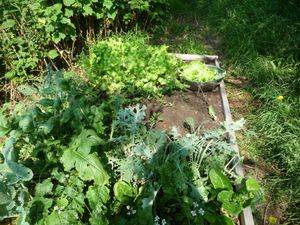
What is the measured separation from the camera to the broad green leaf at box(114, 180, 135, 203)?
2.77m

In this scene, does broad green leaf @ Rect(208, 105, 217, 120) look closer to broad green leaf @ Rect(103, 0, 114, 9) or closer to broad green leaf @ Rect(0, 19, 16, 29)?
broad green leaf @ Rect(103, 0, 114, 9)

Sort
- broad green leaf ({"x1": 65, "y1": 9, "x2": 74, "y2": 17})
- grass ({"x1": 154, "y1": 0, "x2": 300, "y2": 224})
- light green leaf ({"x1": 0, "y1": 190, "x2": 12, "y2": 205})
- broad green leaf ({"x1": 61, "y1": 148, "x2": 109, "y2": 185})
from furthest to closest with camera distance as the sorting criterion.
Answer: broad green leaf ({"x1": 65, "y1": 9, "x2": 74, "y2": 17}) → grass ({"x1": 154, "y1": 0, "x2": 300, "y2": 224}) → broad green leaf ({"x1": 61, "y1": 148, "x2": 109, "y2": 185}) → light green leaf ({"x1": 0, "y1": 190, "x2": 12, "y2": 205})

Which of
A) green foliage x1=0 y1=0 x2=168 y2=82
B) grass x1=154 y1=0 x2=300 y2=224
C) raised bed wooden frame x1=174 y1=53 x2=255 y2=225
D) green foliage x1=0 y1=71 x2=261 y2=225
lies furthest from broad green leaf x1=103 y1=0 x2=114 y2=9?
green foliage x1=0 y1=71 x2=261 y2=225

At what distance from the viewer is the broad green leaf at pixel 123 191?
277 centimetres

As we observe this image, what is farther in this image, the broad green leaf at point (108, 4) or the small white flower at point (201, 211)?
the broad green leaf at point (108, 4)

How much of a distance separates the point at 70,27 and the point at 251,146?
289cm

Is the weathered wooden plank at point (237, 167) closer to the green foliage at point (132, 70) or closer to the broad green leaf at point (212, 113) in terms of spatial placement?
the broad green leaf at point (212, 113)

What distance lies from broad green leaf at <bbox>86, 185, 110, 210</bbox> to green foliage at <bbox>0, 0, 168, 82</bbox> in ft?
8.21

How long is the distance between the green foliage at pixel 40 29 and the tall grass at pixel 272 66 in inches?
67.9

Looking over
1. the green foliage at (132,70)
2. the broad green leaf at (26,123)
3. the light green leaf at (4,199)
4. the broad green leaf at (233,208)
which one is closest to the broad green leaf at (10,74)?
the green foliage at (132,70)

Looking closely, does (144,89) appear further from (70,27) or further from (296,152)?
(296,152)

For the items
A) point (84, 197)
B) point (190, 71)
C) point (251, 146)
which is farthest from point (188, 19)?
point (84, 197)

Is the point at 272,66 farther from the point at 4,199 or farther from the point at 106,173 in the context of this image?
the point at 4,199

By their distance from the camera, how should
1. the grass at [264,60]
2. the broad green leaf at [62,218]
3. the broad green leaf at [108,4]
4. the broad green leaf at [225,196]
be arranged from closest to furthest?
the broad green leaf at [62,218] → the broad green leaf at [225,196] → the grass at [264,60] → the broad green leaf at [108,4]
